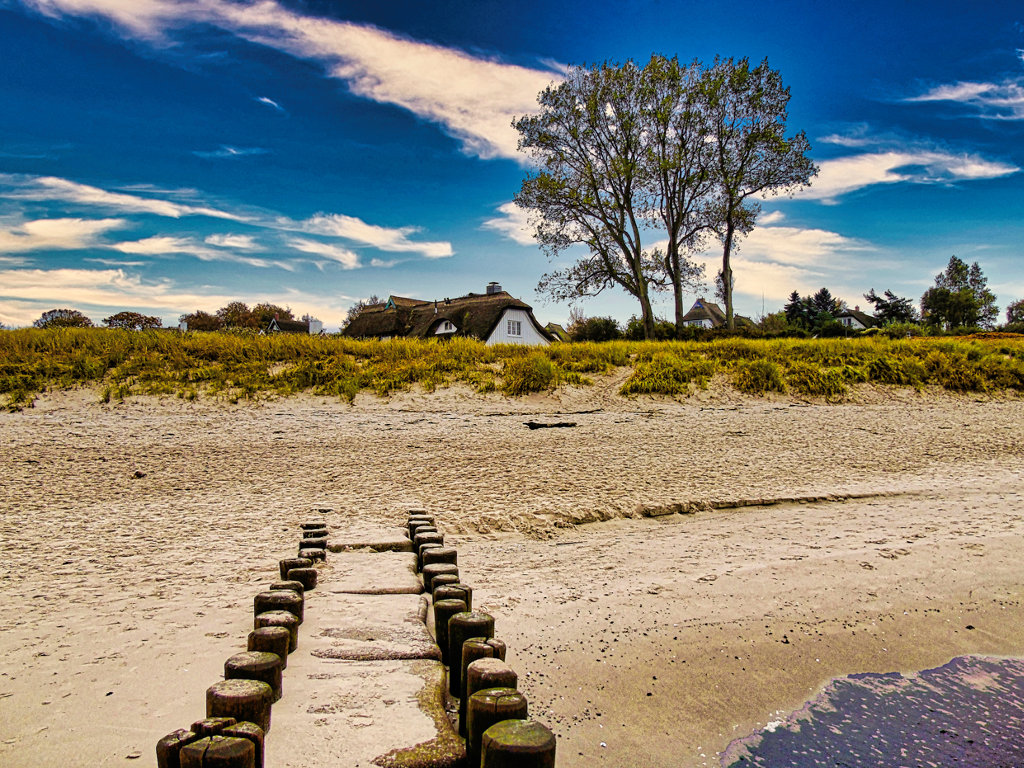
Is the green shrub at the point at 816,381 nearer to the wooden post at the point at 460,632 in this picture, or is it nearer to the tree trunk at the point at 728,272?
the wooden post at the point at 460,632

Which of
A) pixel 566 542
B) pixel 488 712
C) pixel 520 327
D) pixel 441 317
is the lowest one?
pixel 566 542

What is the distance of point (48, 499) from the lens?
6371mm

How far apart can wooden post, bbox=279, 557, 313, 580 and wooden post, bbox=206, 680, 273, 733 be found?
1965 mm

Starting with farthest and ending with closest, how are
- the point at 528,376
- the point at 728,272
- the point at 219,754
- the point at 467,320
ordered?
the point at 467,320
the point at 728,272
the point at 528,376
the point at 219,754

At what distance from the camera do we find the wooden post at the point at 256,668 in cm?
221

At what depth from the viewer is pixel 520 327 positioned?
41.6 metres

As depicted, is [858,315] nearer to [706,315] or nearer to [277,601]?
[706,315]

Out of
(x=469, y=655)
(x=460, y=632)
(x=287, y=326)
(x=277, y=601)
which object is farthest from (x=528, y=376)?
(x=287, y=326)

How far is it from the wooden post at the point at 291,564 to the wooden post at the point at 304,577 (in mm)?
131

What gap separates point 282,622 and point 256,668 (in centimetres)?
54

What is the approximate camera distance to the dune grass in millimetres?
9906

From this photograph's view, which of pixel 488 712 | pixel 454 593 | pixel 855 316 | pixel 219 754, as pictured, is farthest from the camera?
pixel 855 316

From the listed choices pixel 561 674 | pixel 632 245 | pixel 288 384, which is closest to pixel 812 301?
pixel 632 245

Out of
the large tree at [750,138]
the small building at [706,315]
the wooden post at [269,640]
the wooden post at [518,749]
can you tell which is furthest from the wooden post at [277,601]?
the small building at [706,315]
